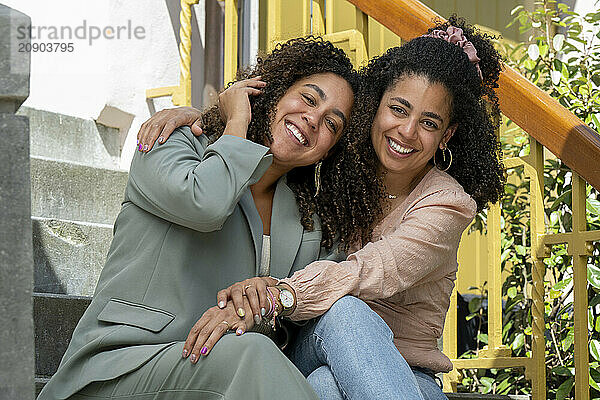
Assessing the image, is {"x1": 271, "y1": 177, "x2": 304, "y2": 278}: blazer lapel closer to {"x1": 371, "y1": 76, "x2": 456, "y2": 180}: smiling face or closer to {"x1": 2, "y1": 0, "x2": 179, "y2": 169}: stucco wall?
{"x1": 371, "y1": 76, "x2": 456, "y2": 180}: smiling face

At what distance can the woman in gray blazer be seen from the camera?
153 cm

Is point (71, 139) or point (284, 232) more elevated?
point (284, 232)

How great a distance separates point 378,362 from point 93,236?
4.58 feet

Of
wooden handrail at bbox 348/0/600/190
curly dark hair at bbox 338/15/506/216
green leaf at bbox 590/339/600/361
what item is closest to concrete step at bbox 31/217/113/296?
curly dark hair at bbox 338/15/506/216

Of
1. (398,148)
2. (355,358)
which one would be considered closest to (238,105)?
(398,148)

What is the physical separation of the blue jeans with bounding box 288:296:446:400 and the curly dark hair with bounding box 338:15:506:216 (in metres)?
0.46

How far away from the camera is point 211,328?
1587mm

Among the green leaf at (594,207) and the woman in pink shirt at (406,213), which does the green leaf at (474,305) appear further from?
the woman in pink shirt at (406,213)

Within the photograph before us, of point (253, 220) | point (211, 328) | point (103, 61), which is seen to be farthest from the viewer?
point (103, 61)

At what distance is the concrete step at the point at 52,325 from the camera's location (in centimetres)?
224

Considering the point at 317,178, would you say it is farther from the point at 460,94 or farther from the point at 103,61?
the point at 103,61

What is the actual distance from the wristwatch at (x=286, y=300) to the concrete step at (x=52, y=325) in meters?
0.78

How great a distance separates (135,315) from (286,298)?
1.05 ft

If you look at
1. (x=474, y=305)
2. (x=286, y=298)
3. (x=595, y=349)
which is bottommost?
(x=474, y=305)
